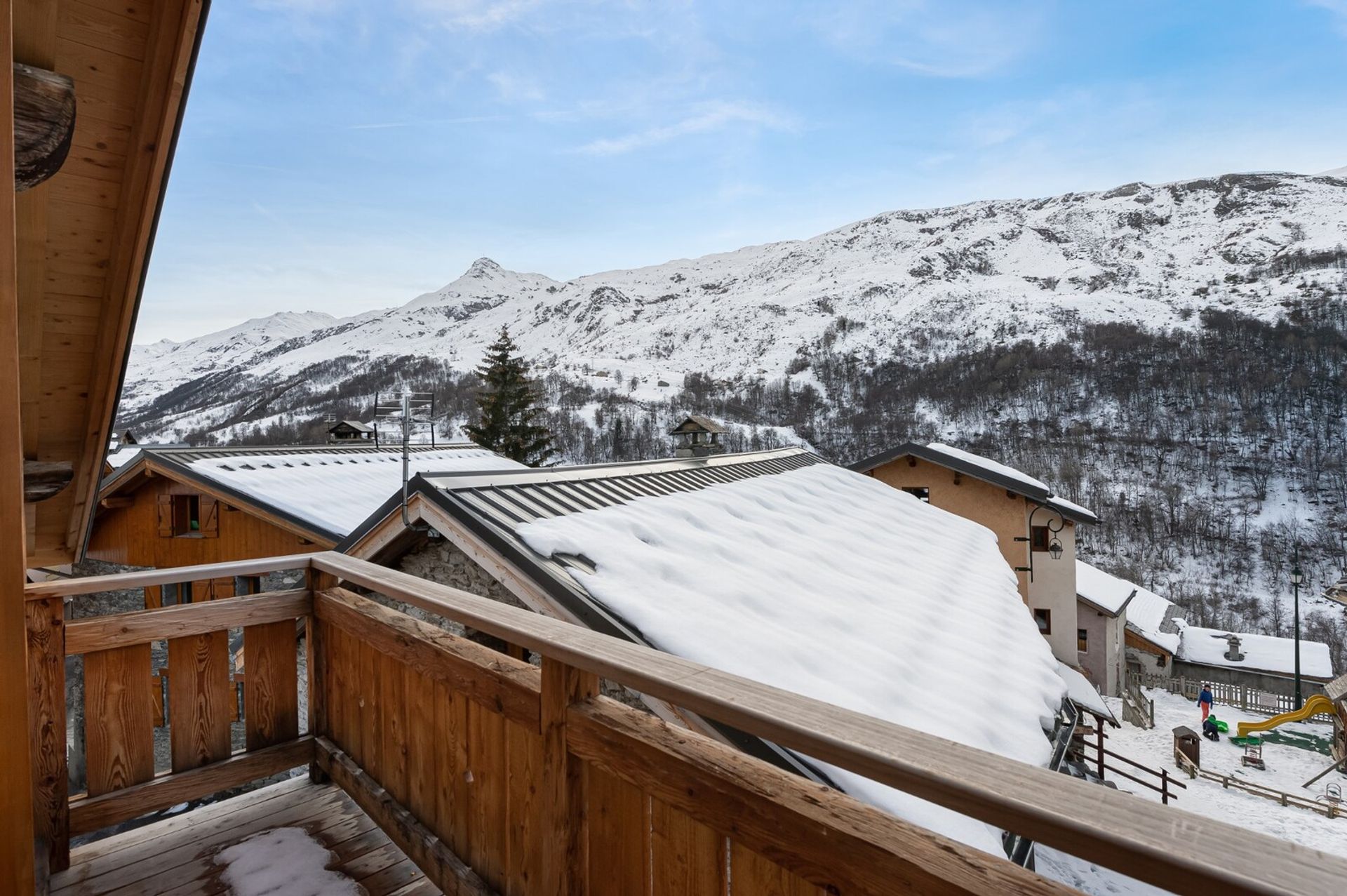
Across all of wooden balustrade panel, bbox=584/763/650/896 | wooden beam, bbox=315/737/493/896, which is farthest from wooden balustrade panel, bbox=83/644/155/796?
wooden balustrade panel, bbox=584/763/650/896

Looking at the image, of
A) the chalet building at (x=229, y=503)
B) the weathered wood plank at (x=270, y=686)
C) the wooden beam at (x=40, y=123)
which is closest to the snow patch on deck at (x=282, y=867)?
the weathered wood plank at (x=270, y=686)

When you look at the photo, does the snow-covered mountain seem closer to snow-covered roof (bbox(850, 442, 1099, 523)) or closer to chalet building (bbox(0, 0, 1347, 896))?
snow-covered roof (bbox(850, 442, 1099, 523))

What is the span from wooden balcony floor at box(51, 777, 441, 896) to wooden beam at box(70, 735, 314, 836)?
0.09 meters

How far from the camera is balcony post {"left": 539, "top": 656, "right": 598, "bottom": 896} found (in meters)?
1.53

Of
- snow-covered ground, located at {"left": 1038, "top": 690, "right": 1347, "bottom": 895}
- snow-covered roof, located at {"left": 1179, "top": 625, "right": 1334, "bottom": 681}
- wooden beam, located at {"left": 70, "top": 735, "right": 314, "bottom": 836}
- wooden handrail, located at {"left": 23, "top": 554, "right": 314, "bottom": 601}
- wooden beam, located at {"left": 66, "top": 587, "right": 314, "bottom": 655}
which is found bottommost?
snow-covered roof, located at {"left": 1179, "top": 625, "right": 1334, "bottom": 681}

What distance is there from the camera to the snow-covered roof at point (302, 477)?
32.9 feet

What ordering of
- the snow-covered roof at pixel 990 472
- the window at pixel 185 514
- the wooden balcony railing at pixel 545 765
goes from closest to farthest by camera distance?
1. the wooden balcony railing at pixel 545 765
2. the window at pixel 185 514
3. the snow-covered roof at pixel 990 472

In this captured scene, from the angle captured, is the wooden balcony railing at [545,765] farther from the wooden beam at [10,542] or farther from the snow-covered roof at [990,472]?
the snow-covered roof at [990,472]

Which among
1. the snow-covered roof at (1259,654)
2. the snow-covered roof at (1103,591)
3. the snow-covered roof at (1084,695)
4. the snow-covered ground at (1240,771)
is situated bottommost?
the snow-covered roof at (1259,654)

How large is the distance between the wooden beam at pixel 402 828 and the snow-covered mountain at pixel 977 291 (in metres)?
98.3

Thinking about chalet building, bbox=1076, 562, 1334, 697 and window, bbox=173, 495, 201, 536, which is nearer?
window, bbox=173, 495, 201, 536

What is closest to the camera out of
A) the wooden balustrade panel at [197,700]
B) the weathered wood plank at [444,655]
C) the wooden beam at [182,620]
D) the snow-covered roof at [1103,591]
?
the weathered wood plank at [444,655]

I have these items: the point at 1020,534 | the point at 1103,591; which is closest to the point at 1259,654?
the point at 1103,591

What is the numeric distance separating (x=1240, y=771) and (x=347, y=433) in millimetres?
23576
